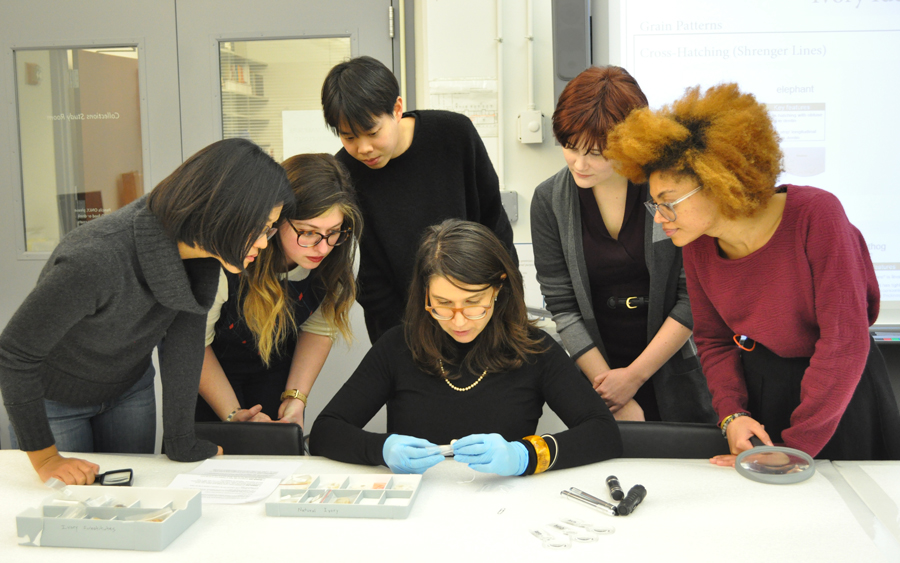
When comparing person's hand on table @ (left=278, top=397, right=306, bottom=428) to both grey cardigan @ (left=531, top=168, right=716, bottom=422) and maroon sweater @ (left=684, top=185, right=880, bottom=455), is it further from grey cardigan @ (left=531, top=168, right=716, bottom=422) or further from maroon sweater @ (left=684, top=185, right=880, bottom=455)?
maroon sweater @ (left=684, top=185, right=880, bottom=455)

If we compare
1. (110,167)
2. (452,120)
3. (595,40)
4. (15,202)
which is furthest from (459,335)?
(15,202)

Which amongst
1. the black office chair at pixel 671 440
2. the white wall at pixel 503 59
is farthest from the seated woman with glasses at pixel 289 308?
the white wall at pixel 503 59

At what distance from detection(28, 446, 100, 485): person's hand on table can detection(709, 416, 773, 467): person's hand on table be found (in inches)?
47.5

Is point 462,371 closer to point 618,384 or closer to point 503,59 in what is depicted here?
point 618,384

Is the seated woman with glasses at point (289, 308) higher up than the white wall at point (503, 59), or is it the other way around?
the white wall at point (503, 59)

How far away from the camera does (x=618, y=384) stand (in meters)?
1.63

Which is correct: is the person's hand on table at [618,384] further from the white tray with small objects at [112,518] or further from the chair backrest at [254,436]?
the white tray with small objects at [112,518]

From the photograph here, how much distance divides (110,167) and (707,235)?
105 inches

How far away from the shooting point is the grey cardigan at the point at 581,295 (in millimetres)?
1646

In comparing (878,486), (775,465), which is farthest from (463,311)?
(878,486)

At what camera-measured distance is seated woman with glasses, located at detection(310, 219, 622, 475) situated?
140 centimetres

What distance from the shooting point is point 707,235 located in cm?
136

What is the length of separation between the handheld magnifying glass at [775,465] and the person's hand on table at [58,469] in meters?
1.23

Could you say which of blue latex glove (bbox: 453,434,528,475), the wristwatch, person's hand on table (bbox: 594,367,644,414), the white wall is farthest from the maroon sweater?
the white wall
